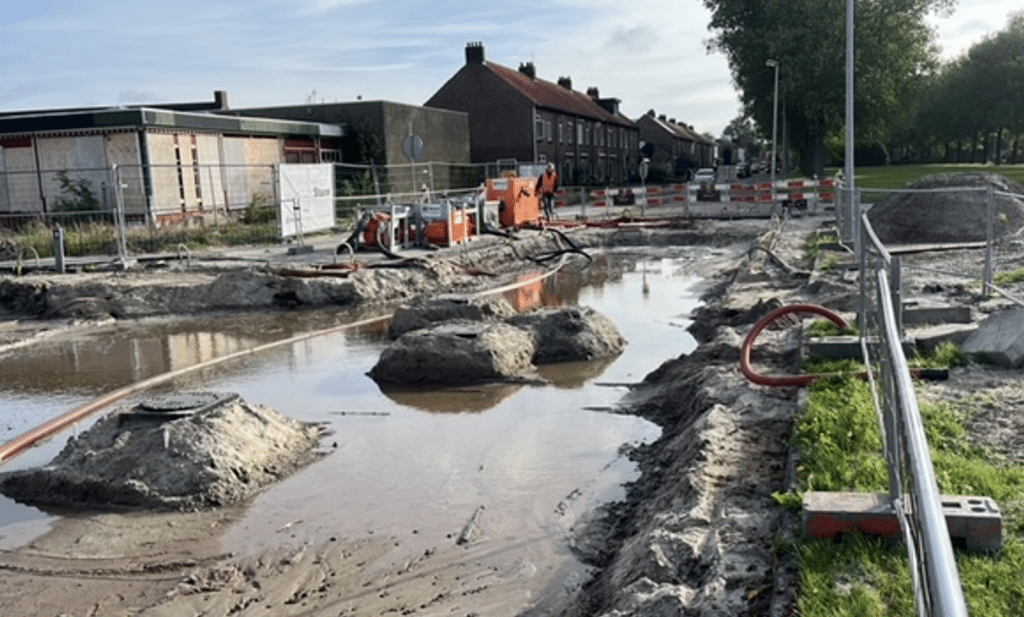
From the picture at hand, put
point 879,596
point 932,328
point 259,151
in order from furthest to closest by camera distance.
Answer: point 259,151, point 932,328, point 879,596

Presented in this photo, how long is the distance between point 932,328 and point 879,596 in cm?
611

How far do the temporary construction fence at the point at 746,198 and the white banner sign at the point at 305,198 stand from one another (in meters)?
13.2

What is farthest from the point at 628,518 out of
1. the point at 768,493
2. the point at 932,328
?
the point at 932,328

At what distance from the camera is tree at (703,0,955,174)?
151 feet

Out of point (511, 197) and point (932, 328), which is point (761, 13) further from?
point (932, 328)

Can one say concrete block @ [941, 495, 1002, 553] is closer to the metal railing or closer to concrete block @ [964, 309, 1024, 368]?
the metal railing

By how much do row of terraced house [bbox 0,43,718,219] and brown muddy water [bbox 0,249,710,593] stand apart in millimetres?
8963

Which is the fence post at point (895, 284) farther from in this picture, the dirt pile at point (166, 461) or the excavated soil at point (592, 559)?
the dirt pile at point (166, 461)

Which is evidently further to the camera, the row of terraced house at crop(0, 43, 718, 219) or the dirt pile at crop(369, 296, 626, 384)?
the row of terraced house at crop(0, 43, 718, 219)

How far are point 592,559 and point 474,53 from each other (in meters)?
50.3

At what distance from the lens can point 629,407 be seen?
9883 mm

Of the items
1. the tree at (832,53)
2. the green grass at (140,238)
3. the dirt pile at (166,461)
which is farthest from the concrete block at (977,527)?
the tree at (832,53)

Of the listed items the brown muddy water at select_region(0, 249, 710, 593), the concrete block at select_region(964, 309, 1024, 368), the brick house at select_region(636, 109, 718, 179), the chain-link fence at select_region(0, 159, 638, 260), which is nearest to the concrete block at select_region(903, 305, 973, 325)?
the concrete block at select_region(964, 309, 1024, 368)

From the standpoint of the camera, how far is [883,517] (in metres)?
4.55
